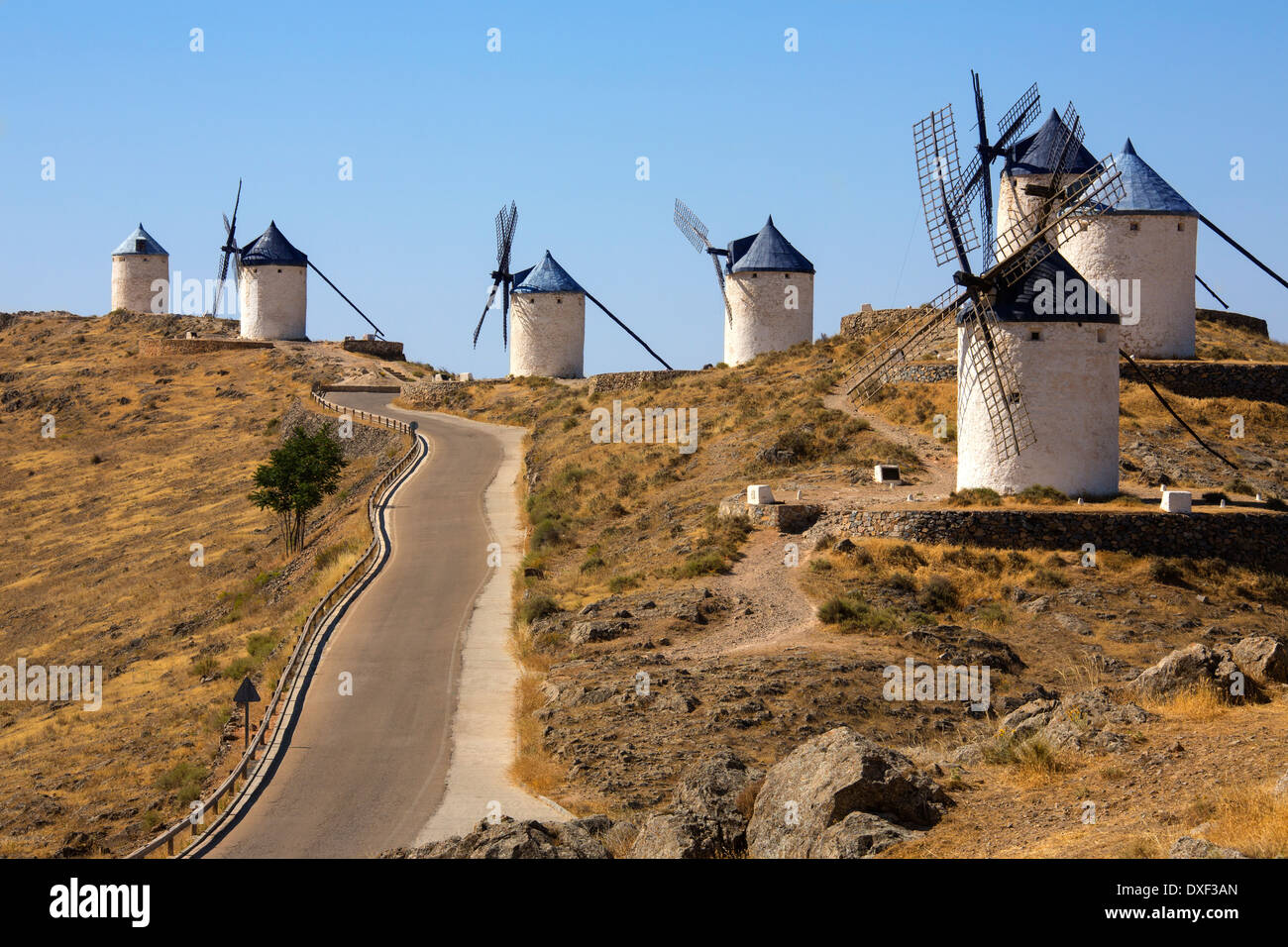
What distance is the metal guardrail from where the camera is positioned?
17.1 m

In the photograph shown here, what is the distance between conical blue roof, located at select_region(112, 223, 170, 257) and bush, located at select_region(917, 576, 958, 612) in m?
72.3

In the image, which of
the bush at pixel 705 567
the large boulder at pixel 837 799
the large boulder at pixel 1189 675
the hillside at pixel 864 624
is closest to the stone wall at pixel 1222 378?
the hillside at pixel 864 624

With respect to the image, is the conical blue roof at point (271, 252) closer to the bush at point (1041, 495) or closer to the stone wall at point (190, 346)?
the stone wall at point (190, 346)

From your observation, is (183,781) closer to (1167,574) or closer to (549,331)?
(1167,574)

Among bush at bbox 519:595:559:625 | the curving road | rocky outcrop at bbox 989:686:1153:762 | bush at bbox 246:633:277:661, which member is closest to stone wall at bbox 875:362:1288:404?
the curving road

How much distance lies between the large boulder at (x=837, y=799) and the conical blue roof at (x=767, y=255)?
42349 mm

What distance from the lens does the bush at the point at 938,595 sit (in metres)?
24.9

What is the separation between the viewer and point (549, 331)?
60250mm

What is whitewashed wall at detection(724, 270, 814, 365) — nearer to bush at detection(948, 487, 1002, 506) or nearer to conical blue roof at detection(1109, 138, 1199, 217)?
conical blue roof at detection(1109, 138, 1199, 217)

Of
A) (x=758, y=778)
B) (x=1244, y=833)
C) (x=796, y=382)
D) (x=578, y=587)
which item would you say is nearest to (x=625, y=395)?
(x=796, y=382)
